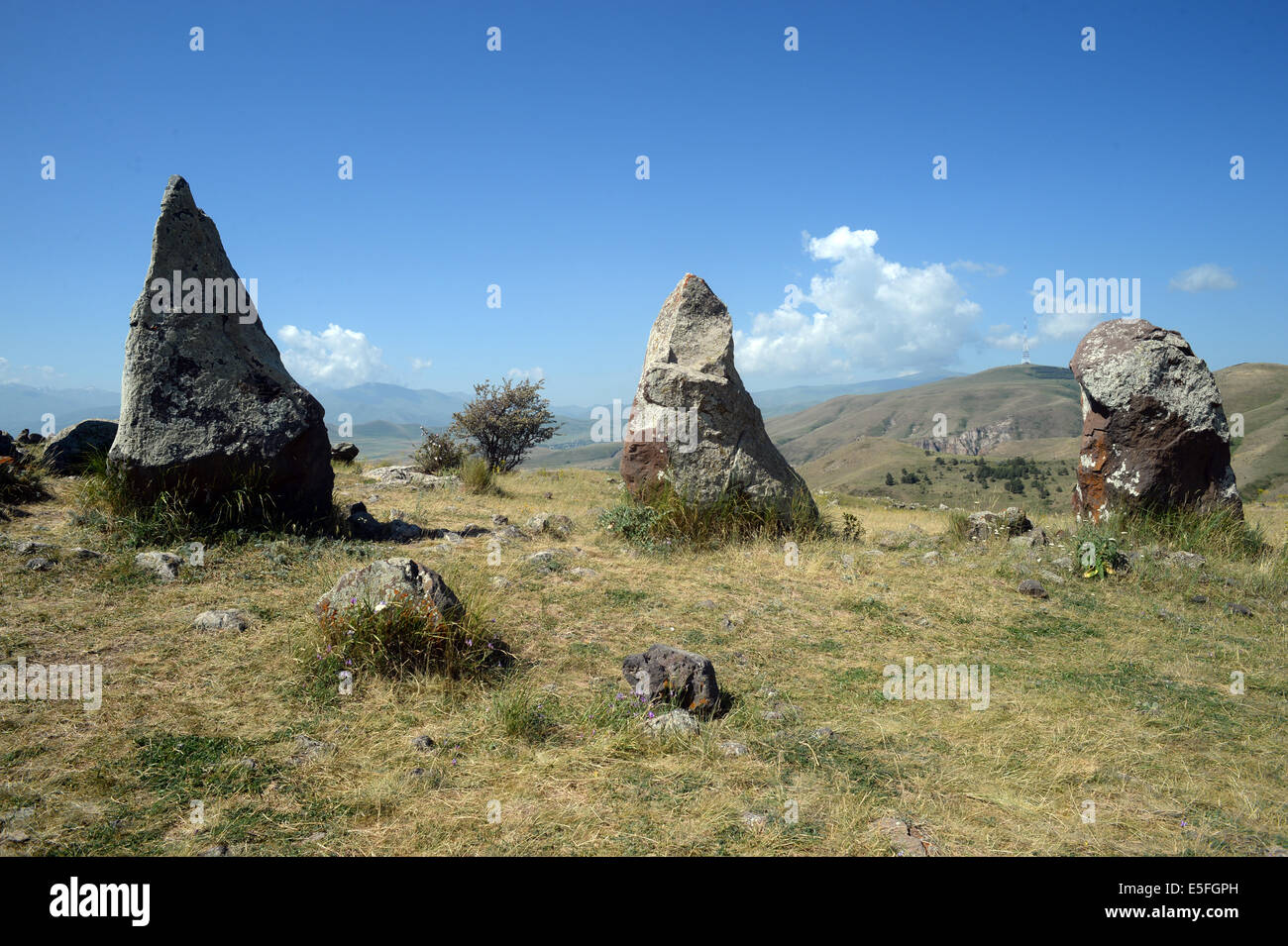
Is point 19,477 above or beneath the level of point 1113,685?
above

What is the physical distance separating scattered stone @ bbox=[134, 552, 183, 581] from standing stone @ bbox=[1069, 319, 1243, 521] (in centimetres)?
1167

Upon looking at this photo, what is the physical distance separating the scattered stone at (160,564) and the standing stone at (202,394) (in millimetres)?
962

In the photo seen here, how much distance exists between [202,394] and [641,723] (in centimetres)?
645

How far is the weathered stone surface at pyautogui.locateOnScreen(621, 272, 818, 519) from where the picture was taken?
9484 mm

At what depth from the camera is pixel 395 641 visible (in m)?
5.02

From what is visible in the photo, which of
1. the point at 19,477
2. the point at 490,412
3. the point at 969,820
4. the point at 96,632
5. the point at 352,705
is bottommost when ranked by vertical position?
the point at 969,820

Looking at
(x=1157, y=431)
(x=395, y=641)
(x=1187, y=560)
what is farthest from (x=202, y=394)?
(x=1157, y=431)

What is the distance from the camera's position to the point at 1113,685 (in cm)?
550

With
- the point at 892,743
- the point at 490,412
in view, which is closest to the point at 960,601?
the point at 892,743

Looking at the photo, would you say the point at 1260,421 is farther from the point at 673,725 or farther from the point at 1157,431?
the point at 673,725

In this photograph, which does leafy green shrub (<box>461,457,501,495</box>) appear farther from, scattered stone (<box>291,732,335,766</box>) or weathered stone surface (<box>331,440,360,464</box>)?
scattered stone (<box>291,732,335,766</box>)

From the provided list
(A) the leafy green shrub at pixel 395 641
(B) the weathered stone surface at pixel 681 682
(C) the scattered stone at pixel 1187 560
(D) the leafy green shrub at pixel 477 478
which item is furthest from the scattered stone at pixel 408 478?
(C) the scattered stone at pixel 1187 560

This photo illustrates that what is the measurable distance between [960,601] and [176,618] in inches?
293
